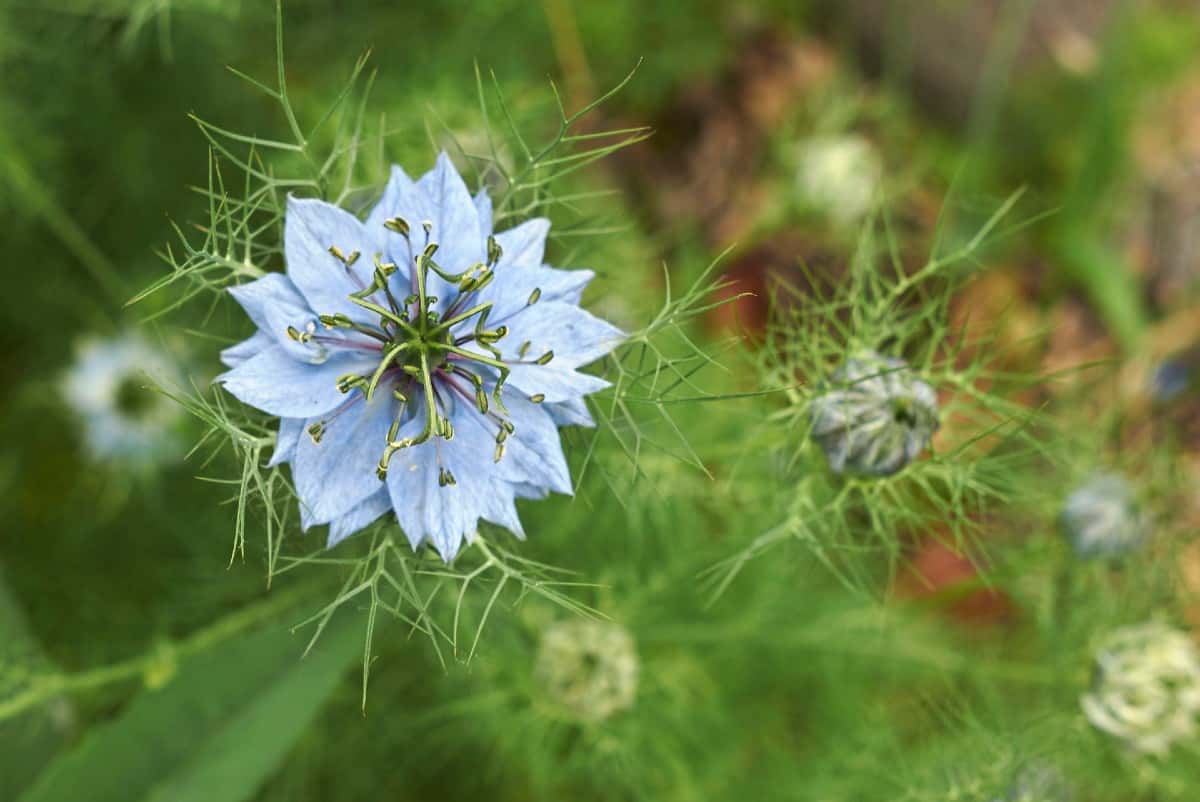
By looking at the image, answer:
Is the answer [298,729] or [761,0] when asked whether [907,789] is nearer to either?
[298,729]

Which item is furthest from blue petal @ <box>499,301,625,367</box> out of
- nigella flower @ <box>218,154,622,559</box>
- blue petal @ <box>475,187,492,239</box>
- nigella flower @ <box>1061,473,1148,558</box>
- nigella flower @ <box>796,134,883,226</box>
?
nigella flower @ <box>796,134,883,226</box>

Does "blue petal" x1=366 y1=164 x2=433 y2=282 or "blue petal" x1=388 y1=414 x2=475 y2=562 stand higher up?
"blue petal" x1=366 y1=164 x2=433 y2=282

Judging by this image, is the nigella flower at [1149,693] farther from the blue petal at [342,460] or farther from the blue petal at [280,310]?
the blue petal at [280,310]

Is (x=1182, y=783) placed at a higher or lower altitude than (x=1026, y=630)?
higher

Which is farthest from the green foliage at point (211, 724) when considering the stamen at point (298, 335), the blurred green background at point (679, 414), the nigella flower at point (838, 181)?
the nigella flower at point (838, 181)

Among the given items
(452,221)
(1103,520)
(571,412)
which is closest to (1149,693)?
(1103,520)

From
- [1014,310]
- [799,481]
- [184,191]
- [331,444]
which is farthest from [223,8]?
[1014,310]

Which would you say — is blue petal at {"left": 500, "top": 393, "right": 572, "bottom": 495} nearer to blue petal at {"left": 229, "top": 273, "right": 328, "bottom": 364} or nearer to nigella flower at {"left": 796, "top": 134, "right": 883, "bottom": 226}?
blue petal at {"left": 229, "top": 273, "right": 328, "bottom": 364}
